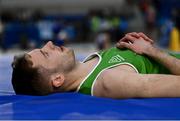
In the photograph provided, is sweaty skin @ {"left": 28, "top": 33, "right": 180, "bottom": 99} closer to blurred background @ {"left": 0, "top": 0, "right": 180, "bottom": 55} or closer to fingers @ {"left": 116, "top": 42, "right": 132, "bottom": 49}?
fingers @ {"left": 116, "top": 42, "right": 132, "bottom": 49}

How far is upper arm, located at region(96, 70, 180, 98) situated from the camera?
300 centimetres

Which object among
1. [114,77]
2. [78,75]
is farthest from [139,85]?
[78,75]

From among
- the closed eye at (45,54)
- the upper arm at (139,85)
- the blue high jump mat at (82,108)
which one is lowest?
the blue high jump mat at (82,108)

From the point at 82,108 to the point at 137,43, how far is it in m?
0.84

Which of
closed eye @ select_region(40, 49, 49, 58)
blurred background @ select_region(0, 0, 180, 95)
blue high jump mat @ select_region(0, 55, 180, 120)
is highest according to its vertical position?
closed eye @ select_region(40, 49, 49, 58)

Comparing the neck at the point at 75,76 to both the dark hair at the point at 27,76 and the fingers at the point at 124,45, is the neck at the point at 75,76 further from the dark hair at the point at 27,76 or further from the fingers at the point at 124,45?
the fingers at the point at 124,45

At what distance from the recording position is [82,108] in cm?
282

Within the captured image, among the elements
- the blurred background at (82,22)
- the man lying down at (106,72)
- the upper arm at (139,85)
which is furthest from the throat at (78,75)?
the blurred background at (82,22)

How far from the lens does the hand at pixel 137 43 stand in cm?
341

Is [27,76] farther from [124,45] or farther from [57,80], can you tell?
[124,45]

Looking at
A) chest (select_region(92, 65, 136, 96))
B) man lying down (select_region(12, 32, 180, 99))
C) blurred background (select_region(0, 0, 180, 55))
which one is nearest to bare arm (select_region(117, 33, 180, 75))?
man lying down (select_region(12, 32, 180, 99))

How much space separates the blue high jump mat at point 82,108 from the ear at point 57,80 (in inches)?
4.4

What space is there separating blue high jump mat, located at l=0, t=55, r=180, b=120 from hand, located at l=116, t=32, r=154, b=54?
485 millimetres

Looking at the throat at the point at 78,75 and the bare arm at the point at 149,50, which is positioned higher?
the bare arm at the point at 149,50
